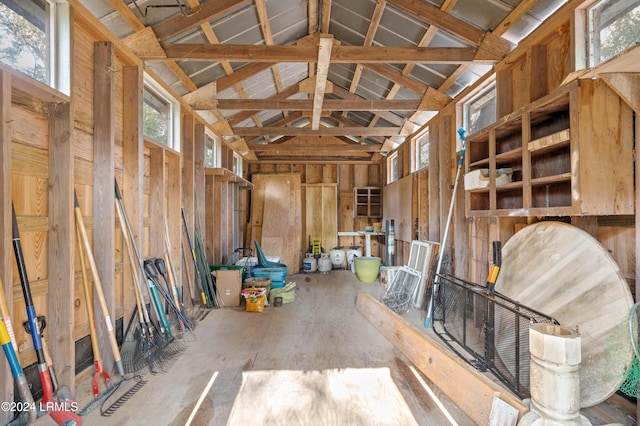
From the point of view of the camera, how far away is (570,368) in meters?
1.34

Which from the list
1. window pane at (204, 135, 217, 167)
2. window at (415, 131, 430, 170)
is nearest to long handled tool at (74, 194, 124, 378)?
window pane at (204, 135, 217, 167)

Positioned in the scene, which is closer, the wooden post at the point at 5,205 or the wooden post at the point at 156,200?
the wooden post at the point at 5,205

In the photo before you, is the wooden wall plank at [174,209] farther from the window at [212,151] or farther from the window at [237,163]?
the window at [237,163]

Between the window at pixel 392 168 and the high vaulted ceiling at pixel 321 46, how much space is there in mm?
1424

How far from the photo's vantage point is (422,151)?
17.2 feet

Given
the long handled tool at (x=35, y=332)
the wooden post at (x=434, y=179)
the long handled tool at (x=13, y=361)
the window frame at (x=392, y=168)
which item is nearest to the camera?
the long handled tool at (x=13, y=361)

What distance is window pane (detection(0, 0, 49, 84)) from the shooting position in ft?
5.65

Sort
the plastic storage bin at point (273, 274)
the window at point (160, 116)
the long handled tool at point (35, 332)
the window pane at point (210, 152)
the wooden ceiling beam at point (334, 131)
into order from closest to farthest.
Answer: the long handled tool at point (35, 332), the window at point (160, 116), the plastic storage bin at point (273, 274), the window pane at point (210, 152), the wooden ceiling beam at point (334, 131)

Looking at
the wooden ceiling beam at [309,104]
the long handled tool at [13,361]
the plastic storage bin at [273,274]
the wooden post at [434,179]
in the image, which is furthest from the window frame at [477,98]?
the long handled tool at [13,361]

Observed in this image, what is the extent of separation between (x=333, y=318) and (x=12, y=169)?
127 inches

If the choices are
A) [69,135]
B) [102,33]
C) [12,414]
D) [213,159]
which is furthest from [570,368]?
[213,159]

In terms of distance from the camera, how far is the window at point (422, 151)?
5.08m

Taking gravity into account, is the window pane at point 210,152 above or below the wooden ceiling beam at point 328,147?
below

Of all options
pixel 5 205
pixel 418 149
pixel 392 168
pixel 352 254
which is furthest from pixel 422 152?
pixel 5 205
